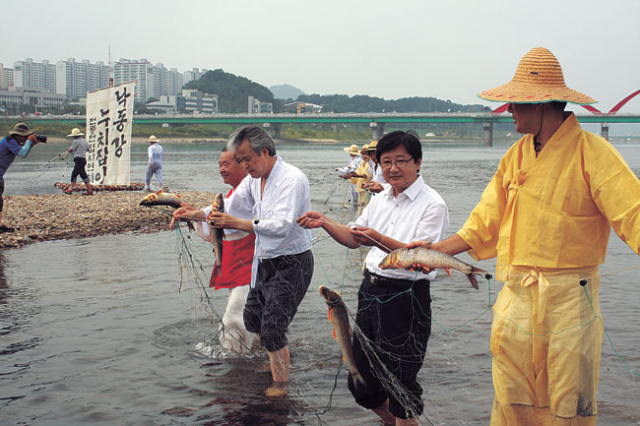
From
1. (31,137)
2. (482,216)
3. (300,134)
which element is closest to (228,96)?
(300,134)

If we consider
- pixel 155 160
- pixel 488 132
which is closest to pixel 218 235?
pixel 155 160

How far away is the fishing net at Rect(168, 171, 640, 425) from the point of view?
3141 mm

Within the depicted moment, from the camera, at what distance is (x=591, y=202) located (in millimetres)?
3109

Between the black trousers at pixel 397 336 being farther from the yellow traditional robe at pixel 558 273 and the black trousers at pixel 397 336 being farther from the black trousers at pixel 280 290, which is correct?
the black trousers at pixel 280 290

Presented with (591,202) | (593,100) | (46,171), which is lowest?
(46,171)

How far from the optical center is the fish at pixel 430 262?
349 centimetres

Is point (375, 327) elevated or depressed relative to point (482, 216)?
depressed

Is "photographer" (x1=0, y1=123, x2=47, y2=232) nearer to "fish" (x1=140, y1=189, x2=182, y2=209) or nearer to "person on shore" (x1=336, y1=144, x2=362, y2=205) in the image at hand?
"person on shore" (x1=336, y1=144, x2=362, y2=205)

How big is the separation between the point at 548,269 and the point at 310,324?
4.87 meters

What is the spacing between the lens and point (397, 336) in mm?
4020

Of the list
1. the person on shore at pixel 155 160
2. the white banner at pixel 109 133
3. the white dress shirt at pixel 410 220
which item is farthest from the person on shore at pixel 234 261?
the white banner at pixel 109 133

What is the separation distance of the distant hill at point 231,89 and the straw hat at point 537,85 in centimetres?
16616

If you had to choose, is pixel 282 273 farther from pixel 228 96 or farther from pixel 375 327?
pixel 228 96

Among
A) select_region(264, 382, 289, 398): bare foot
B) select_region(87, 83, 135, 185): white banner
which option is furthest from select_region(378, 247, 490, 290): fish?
select_region(87, 83, 135, 185): white banner
